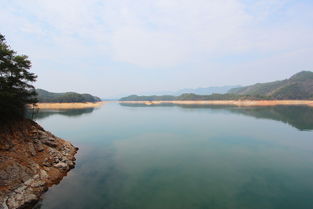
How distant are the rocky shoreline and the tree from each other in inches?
49.2

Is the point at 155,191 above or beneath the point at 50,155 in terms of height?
beneath

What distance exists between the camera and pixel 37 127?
16.9 meters

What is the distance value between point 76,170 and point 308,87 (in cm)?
16727

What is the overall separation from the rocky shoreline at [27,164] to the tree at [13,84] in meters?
1.25

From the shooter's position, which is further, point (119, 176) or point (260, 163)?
point (260, 163)

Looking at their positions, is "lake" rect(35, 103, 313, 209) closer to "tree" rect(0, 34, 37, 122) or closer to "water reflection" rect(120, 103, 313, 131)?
"tree" rect(0, 34, 37, 122)

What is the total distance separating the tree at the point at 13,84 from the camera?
12.1 metres

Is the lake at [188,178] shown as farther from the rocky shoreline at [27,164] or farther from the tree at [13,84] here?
the tree at [13,84]

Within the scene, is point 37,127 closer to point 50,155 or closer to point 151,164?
point 50,155

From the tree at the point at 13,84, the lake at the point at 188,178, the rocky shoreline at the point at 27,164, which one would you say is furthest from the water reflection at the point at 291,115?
the tree at the point at 13,84

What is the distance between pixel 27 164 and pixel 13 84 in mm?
6527

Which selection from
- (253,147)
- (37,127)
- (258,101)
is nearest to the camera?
(37,127)

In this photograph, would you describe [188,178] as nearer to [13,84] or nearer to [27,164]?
[27,164]

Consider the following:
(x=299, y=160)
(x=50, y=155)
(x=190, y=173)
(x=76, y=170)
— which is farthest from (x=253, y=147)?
(x=50, y=155)
